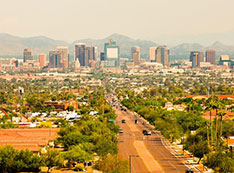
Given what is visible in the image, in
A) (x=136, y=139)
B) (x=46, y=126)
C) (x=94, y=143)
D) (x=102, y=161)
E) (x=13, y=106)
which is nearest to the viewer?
(x=102, y=161)

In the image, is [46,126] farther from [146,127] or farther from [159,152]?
[159,152]

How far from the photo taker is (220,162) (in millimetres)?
62062

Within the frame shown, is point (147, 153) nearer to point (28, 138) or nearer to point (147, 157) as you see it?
point (147, 157)

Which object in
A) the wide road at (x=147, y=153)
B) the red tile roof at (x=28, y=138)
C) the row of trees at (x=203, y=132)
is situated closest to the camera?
the row of trees at (x=203, y=132)

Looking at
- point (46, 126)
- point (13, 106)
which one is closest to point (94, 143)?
point (46, 126)

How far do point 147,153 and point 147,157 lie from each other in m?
3.94

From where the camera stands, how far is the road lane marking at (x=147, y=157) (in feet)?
228

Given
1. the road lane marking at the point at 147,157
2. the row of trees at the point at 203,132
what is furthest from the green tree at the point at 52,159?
Result: the row of trees at the point at 203,132

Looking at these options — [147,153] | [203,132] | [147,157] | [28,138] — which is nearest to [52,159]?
[147,157]

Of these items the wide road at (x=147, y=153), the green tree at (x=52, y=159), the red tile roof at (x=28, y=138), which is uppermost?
the green tree at (x=52, y=159)

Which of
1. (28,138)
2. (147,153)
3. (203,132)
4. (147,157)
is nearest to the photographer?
(147,157)

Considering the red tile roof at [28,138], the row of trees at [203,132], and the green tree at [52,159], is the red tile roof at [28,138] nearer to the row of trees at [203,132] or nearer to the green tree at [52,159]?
the green tree at [52,159]

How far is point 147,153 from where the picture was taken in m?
83.2

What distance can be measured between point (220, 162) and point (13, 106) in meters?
120
